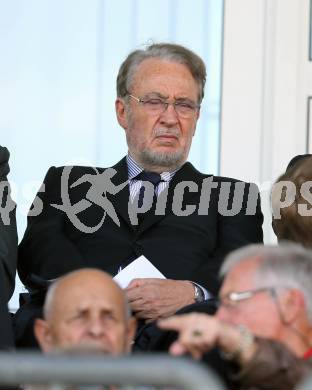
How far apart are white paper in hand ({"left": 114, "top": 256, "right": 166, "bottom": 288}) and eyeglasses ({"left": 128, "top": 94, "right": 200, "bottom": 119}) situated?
2.35 feet

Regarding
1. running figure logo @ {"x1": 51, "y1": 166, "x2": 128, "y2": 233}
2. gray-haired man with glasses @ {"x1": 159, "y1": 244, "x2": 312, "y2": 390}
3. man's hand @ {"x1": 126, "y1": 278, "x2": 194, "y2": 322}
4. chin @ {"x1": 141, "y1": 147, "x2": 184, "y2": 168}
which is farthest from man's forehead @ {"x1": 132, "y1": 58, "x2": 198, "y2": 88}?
gray-haired man with glasses @ {"x1": 159, "y1": 244, "x2": 312, "y2": 390}

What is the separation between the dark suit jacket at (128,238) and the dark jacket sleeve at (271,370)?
1.39 metres

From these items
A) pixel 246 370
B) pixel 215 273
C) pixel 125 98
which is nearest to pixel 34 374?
pixel 246 370

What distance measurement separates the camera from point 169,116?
14.5 ft

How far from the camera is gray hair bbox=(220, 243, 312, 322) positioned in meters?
2.72

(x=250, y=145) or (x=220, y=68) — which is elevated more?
(x=220, y=68)

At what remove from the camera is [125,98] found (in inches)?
182

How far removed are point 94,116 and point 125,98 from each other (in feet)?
3.24

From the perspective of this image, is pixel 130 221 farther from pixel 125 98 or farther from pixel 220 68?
pixel 220 68

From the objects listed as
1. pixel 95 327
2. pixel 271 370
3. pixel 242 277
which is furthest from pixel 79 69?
pixel 271 370

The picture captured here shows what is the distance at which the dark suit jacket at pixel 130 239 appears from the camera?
4035 mm

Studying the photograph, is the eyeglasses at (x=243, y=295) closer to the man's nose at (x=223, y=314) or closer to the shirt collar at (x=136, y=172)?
the man's nose at (x=223, y=314)

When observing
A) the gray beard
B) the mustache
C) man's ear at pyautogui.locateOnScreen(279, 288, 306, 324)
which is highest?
the mustache

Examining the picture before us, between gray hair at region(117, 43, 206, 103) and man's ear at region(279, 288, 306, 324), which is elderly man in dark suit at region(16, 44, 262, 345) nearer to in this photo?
gray hair at region(117, 43, 206, 103)
